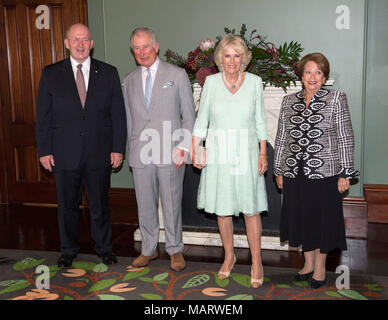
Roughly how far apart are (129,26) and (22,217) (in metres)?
2.43

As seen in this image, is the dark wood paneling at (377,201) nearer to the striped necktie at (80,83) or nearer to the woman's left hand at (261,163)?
the woman's left hand at (261,163)

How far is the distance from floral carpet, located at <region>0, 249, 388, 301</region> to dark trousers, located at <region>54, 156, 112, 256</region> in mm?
174

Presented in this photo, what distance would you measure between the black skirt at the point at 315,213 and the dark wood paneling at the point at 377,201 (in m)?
1.67

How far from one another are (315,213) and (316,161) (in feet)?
1.11

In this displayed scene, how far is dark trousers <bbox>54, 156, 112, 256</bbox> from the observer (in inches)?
127

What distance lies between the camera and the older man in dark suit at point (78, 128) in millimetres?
3123

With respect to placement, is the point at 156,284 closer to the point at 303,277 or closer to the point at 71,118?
the point at 303,277

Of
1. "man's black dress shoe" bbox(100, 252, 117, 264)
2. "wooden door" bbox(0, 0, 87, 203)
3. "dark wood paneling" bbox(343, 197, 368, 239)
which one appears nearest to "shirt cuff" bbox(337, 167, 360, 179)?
"dark wood paneling" bbox(343, 197, 368, 239)

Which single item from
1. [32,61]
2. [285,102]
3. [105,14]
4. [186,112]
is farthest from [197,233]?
[32,61]

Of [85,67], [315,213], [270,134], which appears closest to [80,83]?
[85,67]

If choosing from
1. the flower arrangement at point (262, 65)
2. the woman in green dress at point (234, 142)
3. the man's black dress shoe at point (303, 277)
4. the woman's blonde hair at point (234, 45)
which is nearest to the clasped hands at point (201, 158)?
the woman in green dress at point (234, 142)

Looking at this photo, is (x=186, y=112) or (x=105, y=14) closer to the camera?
(x=186, y=112)

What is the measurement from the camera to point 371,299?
266 cm

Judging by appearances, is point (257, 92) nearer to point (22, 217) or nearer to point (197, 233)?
point (197, 233)
